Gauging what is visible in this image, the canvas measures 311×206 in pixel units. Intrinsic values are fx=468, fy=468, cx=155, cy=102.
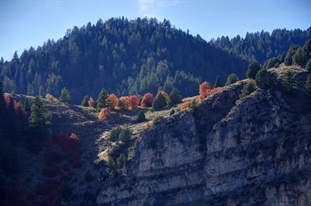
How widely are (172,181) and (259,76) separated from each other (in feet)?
81.2

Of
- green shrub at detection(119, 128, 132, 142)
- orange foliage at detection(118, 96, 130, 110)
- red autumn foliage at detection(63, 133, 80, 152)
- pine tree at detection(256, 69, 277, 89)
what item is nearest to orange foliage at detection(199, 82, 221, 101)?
green shrub at detection(119, 128, 132, 142)

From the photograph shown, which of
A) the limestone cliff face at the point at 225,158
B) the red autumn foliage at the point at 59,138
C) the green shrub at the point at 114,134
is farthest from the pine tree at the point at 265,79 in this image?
the red autumn foliage at the point at 59,138

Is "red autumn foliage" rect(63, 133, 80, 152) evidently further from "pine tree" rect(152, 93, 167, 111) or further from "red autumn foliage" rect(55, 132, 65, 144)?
"pine tree" rect(152, 93, 167, 111)

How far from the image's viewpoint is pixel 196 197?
76.2 metres

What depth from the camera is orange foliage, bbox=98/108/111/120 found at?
11975 centimetres

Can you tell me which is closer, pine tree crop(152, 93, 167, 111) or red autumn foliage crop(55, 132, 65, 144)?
red autumn foliage crop(55, 132, 65, 144)

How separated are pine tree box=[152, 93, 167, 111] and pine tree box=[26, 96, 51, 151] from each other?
1081 inches

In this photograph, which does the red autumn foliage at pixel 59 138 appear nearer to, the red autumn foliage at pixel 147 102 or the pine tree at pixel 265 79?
the red autumn foliage at pixel 147 102

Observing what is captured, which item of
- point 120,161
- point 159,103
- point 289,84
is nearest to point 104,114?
point 159,103

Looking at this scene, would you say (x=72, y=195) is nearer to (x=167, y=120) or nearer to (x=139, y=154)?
(x=139, y=154)

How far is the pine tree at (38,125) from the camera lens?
100 m

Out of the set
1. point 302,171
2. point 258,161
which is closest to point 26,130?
point 258,161

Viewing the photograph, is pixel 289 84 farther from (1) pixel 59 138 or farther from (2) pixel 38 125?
(2) pixel 38 125

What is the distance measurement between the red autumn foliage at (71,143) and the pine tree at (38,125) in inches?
185
